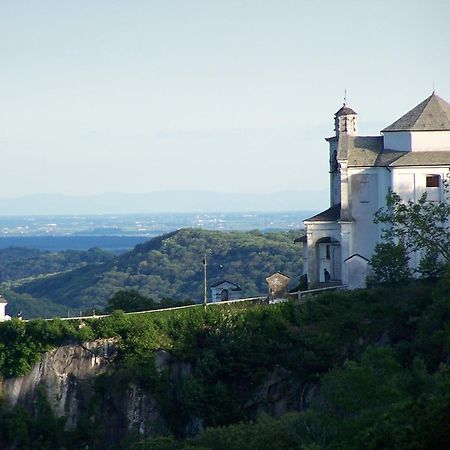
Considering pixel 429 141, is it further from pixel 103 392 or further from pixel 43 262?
pixel 43 262

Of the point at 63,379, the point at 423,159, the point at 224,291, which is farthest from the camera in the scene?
the point at 224,291

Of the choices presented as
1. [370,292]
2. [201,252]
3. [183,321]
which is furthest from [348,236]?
[201,252]

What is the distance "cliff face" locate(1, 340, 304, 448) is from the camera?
132 ft

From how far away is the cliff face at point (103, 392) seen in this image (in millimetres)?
40188

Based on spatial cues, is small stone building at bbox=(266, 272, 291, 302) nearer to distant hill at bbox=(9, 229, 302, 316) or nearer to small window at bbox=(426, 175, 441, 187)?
small window at bbox=(426, 175, 441, 187)

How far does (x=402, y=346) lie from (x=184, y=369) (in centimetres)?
602

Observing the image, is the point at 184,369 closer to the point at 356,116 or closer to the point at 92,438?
the point at 92,438

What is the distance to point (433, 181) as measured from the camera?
145ft

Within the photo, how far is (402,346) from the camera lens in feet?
127

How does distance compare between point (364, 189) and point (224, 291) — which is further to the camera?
point (224, 291)

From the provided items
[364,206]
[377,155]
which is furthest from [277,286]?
[377,155]

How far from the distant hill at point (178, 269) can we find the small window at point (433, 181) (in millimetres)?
48022

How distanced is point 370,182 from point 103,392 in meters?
10.5

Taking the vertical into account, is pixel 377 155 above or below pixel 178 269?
above
